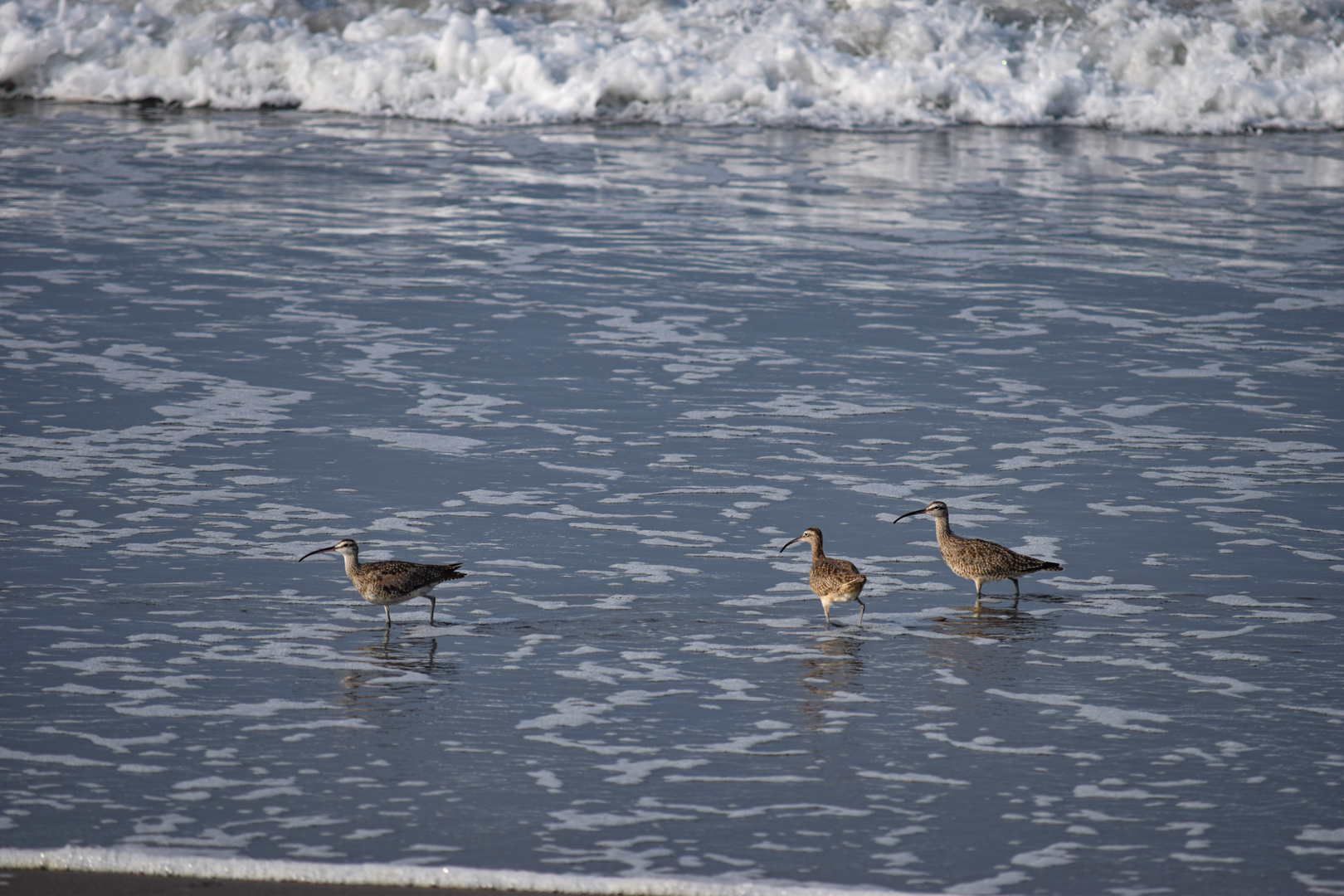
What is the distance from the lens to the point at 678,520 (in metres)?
8.86

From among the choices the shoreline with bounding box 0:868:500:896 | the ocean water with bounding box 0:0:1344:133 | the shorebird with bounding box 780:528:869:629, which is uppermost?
the ocean water with bounding box 0:0:1344:133

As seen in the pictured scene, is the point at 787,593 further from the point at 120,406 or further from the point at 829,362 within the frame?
the point at 120,406

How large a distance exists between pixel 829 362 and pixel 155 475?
5154mm

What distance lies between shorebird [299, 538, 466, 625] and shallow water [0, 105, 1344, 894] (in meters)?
0.18

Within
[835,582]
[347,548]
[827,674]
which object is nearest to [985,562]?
[835,582]

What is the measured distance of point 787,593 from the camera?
7.93m

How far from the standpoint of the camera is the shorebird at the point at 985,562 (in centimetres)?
767

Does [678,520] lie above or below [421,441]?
below

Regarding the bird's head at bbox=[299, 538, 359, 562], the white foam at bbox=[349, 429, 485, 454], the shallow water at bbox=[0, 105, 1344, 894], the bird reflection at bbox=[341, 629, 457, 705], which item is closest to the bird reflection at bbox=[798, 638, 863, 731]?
the shallow water at bbox=[0, 105, 1344, 894]

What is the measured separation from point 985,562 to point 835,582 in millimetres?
843

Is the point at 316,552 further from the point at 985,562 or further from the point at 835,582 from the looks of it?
the point at 985,562

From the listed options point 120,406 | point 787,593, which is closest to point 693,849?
point 787,593

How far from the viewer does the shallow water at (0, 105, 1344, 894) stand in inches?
217

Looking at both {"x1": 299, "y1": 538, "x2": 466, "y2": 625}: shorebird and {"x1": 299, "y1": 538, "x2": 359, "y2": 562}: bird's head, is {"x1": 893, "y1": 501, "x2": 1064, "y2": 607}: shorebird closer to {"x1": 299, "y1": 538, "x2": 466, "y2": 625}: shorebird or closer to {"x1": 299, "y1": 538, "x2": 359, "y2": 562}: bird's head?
{"x1": 299, "y1": 538, "x2": 466, "y2": 625}: shorebird
